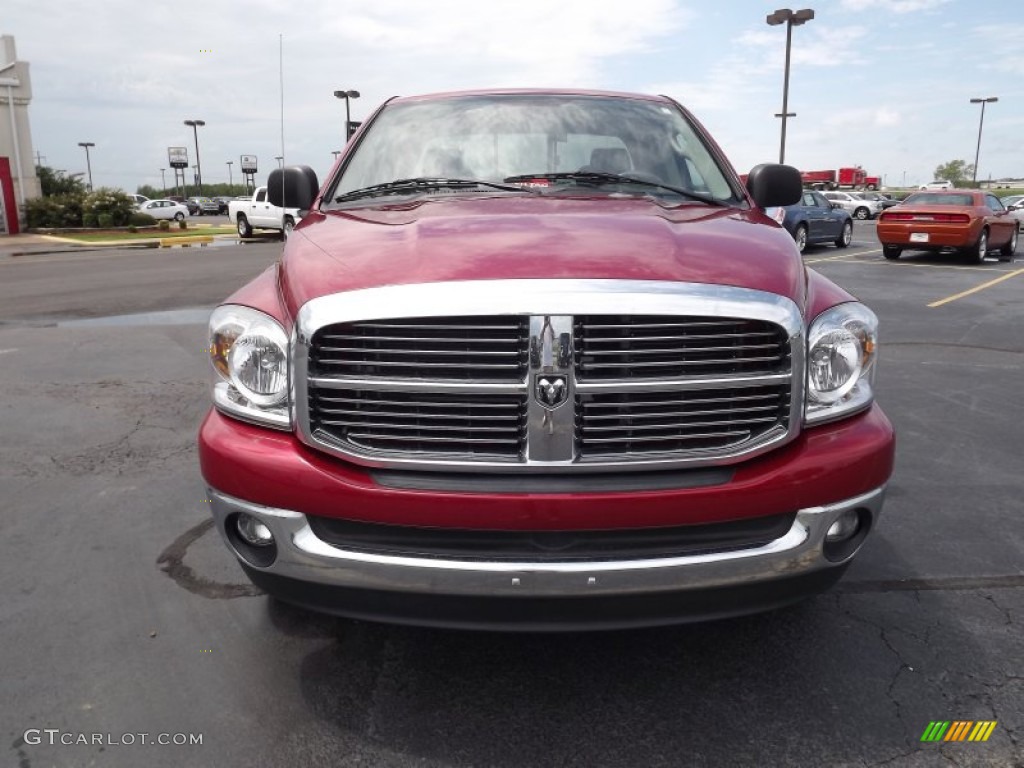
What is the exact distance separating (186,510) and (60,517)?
57cm

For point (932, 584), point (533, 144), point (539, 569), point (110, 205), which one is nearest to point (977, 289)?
point (932, 584)

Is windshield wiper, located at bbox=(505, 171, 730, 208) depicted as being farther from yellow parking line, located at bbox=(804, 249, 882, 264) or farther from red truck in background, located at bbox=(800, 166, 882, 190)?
red truck in background, located at bbox=(800, 166, 882, 190)

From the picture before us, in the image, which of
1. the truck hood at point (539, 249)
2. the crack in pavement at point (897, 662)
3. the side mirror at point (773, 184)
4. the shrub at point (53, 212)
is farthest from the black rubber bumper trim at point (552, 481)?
the shrub at point (53, 212)

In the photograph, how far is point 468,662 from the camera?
277 centimetres

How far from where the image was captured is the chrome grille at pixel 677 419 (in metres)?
2.27

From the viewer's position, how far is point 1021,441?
525 centimetres

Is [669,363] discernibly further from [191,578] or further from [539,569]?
[191,578]

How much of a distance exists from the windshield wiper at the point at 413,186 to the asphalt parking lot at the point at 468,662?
1628mm

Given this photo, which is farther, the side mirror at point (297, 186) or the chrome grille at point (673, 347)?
the side mirror at point (297, 186)

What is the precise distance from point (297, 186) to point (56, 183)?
130 feet

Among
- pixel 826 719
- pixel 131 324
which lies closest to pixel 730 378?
pixel 826 719

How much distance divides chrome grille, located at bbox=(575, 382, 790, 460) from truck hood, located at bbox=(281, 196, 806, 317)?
1.00 ft

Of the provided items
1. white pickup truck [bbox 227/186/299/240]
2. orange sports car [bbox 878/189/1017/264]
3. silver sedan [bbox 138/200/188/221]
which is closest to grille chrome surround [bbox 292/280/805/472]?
orange sports car [bbox 878/189/1017/264]
